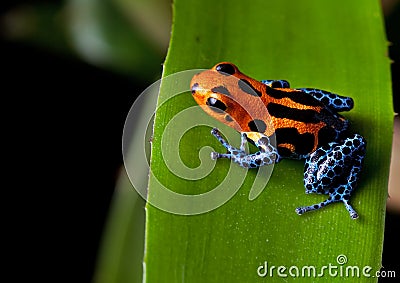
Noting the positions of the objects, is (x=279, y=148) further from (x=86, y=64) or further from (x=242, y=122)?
(x=86, y=64)

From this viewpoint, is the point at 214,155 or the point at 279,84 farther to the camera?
the point at 279,84

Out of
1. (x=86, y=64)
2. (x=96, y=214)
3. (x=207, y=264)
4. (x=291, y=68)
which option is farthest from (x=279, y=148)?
(x=86, y=64)

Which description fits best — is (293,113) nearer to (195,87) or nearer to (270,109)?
(270,109)

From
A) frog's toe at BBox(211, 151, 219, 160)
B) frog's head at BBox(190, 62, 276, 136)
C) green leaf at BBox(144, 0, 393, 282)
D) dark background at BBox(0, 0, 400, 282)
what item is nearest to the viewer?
green leaf at BBox(144, 0, 393, 282)

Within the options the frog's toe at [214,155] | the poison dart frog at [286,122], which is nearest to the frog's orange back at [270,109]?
the poison dart frog at [286,122]

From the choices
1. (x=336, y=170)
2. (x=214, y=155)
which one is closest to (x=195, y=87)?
(x=214, y=155)

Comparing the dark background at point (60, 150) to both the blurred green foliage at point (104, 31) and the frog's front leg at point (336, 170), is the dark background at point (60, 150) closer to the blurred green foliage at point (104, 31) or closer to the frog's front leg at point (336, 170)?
the blurred green foliage at point (104, 31)

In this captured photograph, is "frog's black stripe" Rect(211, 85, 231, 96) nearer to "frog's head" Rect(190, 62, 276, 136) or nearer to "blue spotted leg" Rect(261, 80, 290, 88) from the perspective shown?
"frog's head" Rect(190, 62, 276, 136)

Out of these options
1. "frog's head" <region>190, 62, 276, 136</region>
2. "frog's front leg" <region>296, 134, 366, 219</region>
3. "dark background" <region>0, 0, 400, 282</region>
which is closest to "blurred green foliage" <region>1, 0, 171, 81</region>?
"dark background" <region>0, 0, 400, 282</region>
